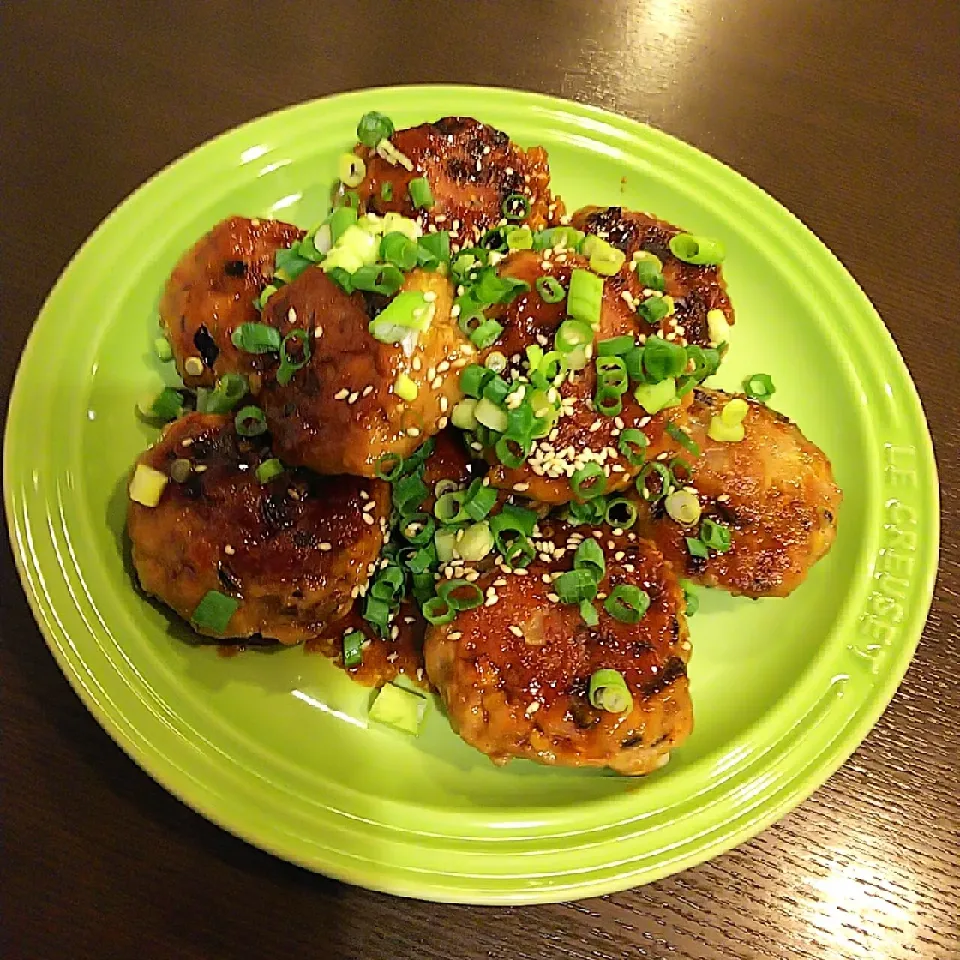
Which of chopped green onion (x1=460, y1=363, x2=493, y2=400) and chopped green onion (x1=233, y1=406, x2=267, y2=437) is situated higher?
chopped green onion (x1=460, y1=363, x2=493, y2=400)

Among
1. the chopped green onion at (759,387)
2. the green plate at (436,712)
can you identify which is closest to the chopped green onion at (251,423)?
the green plate at (436,712)

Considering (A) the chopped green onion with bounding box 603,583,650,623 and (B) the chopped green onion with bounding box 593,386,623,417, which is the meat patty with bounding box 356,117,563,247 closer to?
(B) the chopped green onion with bounding box 593,386,623,417

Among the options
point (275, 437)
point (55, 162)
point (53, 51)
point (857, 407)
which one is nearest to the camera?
point (275, 437)

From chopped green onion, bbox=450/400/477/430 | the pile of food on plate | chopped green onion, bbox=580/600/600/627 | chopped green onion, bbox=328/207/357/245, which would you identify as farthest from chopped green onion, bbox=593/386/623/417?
chopped green onion, bbox=328/207/357/245

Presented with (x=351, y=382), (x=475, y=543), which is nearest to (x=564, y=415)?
(x=475, y=543)

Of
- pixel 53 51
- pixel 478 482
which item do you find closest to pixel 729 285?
pixel 478 482

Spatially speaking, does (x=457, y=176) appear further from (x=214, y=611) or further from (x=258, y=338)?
(x=214, y=611)

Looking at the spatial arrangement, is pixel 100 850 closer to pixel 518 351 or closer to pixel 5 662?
pixel 5 662
